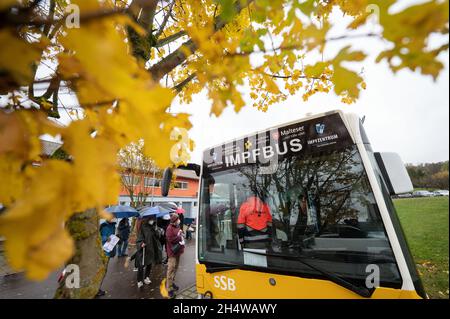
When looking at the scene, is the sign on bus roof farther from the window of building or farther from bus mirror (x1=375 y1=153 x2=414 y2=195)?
the window of building

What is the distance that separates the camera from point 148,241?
6398 mm

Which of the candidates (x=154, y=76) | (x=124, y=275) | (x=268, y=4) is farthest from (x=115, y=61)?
(x=124, y=275)

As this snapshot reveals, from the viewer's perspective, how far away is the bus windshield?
2.03 metres

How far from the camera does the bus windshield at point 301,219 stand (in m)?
2.03

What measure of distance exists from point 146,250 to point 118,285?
174cm

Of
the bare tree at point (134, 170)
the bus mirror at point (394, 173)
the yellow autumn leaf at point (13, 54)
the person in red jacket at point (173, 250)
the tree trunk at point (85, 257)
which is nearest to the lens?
the yellow autumn leaf at point (13, 54)

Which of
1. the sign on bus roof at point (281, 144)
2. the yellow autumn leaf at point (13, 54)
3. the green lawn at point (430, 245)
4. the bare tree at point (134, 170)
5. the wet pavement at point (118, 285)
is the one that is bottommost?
the wet pavement at point (118, 285)

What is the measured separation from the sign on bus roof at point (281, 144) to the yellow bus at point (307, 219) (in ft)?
0.03

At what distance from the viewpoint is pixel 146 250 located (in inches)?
249

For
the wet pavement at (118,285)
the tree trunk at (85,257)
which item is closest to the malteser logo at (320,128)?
the tree trunk at (85,257)

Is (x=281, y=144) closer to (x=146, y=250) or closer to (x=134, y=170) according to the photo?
(x=146, y=250)

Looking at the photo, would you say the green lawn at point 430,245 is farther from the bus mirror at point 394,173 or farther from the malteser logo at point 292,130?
the malteser logo at point 292,130

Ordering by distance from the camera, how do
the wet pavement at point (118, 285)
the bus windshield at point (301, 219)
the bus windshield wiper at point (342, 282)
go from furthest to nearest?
the wet pavement at point (118, 285) < the bus windshield at point (301, 219) < the bus windshield wiper at point (342, 282)

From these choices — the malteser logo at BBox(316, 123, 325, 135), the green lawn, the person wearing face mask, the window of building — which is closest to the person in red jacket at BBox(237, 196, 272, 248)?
the malteser logo at BBox(316, 123, 325, 135)
